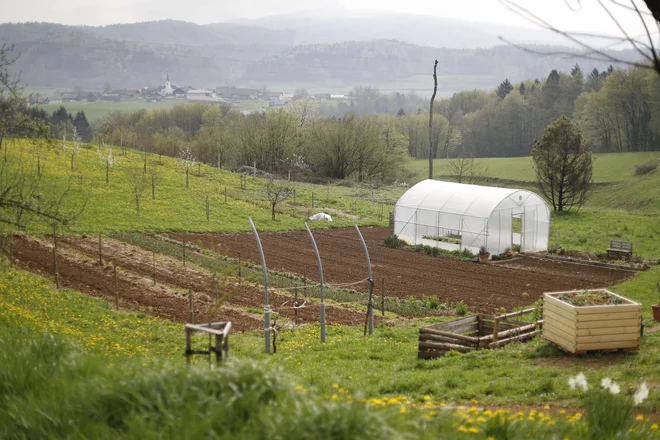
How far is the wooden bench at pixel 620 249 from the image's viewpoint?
35.9m

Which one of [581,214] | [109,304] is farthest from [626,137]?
[109,304]

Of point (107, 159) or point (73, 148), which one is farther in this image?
point (73, 148)

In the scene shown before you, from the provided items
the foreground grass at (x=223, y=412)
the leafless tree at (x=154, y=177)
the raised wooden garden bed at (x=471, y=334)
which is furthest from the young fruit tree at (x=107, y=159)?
the foreground grass at (x=223, y=412)

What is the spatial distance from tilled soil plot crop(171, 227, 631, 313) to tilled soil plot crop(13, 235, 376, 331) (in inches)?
87.4

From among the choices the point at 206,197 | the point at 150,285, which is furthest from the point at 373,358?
the point at 206,197

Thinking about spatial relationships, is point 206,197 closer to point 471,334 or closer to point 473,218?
point 473,218

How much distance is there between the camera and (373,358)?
15.3 m

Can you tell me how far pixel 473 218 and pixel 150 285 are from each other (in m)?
19.1

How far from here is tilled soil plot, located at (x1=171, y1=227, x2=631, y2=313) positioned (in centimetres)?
2802

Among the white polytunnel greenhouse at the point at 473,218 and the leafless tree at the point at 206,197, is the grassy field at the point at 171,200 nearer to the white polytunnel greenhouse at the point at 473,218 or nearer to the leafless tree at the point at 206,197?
the leafless tree at the point at 206,197

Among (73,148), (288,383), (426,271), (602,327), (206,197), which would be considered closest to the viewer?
(288,383)

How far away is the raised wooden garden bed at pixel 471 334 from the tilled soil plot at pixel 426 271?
736 centimetres

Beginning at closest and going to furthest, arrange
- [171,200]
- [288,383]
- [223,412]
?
[223,412]
[288,383]
[171,200]

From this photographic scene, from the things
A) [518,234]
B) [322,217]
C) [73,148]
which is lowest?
[322,217]
